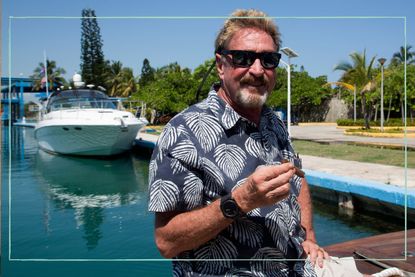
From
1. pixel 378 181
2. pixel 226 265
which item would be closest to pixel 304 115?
pixel 226 265

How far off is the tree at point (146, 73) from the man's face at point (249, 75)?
1.91 feet

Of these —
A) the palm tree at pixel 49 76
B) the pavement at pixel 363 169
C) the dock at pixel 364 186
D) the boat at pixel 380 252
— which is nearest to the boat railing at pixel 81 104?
the palm tree at pixel 49 76

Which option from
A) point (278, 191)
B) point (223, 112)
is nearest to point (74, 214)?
point (223, 112)

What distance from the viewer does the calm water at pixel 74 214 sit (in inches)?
98.6

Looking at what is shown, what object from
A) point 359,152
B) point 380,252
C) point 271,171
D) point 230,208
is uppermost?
point 271,171

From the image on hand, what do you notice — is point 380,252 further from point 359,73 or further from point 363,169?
point 363,169

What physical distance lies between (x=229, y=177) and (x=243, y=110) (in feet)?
0.81

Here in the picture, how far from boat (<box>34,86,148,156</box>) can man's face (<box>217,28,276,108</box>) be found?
95 cm

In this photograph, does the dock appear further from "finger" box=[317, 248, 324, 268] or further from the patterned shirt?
the patterned shirt

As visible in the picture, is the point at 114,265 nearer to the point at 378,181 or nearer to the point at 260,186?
the point at 378,181

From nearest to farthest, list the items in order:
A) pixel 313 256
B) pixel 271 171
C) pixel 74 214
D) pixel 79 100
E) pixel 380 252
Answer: pixel 271 171
pixel 313 256
pixel 79 100
pixel 380 252
pixel 74 214

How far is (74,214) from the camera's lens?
3586mm

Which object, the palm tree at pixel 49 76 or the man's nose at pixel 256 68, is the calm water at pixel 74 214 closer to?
the palm tree at pixel 49 76

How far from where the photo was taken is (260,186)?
1143 millimetres
